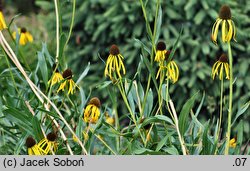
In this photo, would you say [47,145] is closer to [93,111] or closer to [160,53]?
[93,111]

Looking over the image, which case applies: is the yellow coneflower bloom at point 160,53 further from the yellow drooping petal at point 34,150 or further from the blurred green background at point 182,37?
the blurred green background at point 182,37

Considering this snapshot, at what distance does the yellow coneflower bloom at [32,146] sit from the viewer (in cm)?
183

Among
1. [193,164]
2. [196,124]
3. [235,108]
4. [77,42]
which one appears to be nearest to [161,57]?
[196,124]

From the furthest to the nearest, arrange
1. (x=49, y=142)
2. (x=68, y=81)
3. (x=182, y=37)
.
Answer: (x=182, y=37), (x=68, y=81), (x=49, y=142)

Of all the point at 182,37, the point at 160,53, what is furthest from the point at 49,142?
the point at 182,37

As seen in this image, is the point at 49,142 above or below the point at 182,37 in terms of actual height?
below

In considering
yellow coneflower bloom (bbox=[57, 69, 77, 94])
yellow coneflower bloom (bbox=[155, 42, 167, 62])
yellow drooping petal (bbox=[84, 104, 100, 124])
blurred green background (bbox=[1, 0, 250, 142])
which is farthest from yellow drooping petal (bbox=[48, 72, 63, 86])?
blurred green background (bbox=[1, 0, 250, 142])

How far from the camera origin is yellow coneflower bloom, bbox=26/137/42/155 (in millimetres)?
1828

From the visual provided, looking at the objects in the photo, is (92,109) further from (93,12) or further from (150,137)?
(93,12)

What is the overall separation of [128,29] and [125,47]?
15cm

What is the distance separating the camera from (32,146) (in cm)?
185

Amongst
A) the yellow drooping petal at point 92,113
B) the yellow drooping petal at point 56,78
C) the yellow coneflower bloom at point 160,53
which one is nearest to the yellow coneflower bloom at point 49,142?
the yellow drooping petal at point 92,113

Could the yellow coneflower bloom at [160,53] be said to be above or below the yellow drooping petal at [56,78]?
above

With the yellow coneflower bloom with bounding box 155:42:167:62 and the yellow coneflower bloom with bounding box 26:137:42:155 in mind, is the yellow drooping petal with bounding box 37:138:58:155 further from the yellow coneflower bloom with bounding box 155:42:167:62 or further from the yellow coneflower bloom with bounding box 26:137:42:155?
the yellow coneflower bloom with bounding box 155:42:167:62
